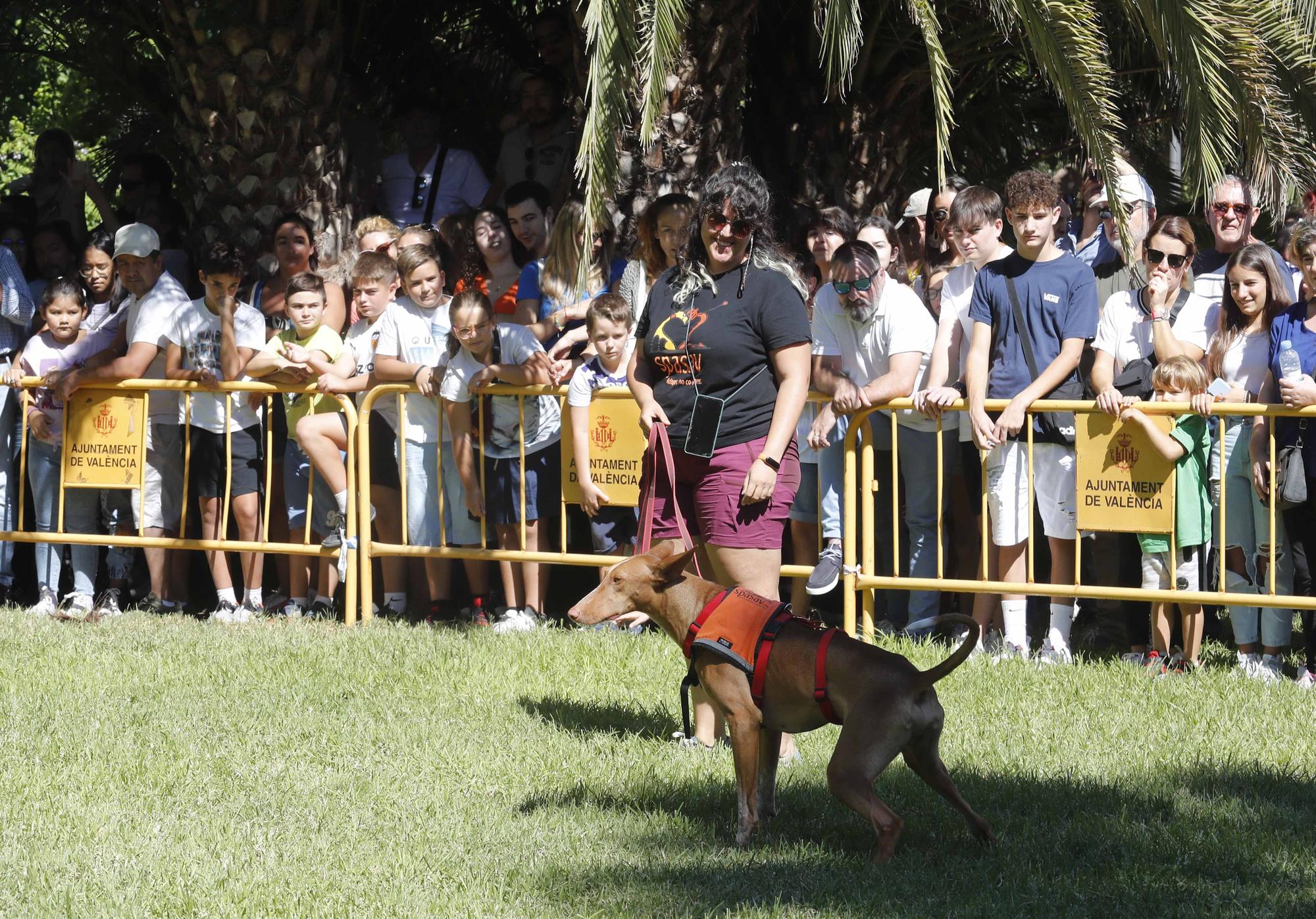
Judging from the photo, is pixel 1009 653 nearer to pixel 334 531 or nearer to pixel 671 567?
pixel 671 567

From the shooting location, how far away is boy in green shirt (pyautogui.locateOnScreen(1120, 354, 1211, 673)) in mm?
7125

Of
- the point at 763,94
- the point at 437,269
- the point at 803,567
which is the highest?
the point at 763,94

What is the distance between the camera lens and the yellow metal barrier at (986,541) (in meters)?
6.93

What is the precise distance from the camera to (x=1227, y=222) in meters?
7.89

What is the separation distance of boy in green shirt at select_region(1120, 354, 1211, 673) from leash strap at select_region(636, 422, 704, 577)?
2.64 m

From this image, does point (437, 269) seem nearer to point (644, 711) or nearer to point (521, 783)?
Result: point (644, 711)

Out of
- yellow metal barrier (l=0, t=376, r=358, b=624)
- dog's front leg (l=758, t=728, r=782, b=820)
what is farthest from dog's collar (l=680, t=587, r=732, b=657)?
yellow metal barrier (l=0, t=376, r=358, b=624)

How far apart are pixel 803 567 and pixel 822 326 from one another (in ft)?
4.26

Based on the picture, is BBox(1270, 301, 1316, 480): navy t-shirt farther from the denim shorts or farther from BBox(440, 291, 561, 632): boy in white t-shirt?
the denim shorts

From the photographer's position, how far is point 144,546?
348 inches

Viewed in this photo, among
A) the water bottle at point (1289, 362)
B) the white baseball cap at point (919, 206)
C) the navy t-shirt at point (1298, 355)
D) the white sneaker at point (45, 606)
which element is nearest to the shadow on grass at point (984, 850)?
the navy t-shirt at point (1298, 355)

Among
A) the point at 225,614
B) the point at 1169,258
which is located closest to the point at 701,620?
the point at 1169,258

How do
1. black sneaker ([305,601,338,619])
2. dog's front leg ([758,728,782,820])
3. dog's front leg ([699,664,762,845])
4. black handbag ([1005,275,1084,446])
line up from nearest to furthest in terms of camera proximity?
dog's front leg ([699,664,762,845]) → dog's front leg ([758,728,782,820]) → black handbag ([1005,275,1084,446]) → black sneaker ([305,601,338,619])

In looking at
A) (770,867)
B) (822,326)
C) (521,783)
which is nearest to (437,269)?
(822,326)
